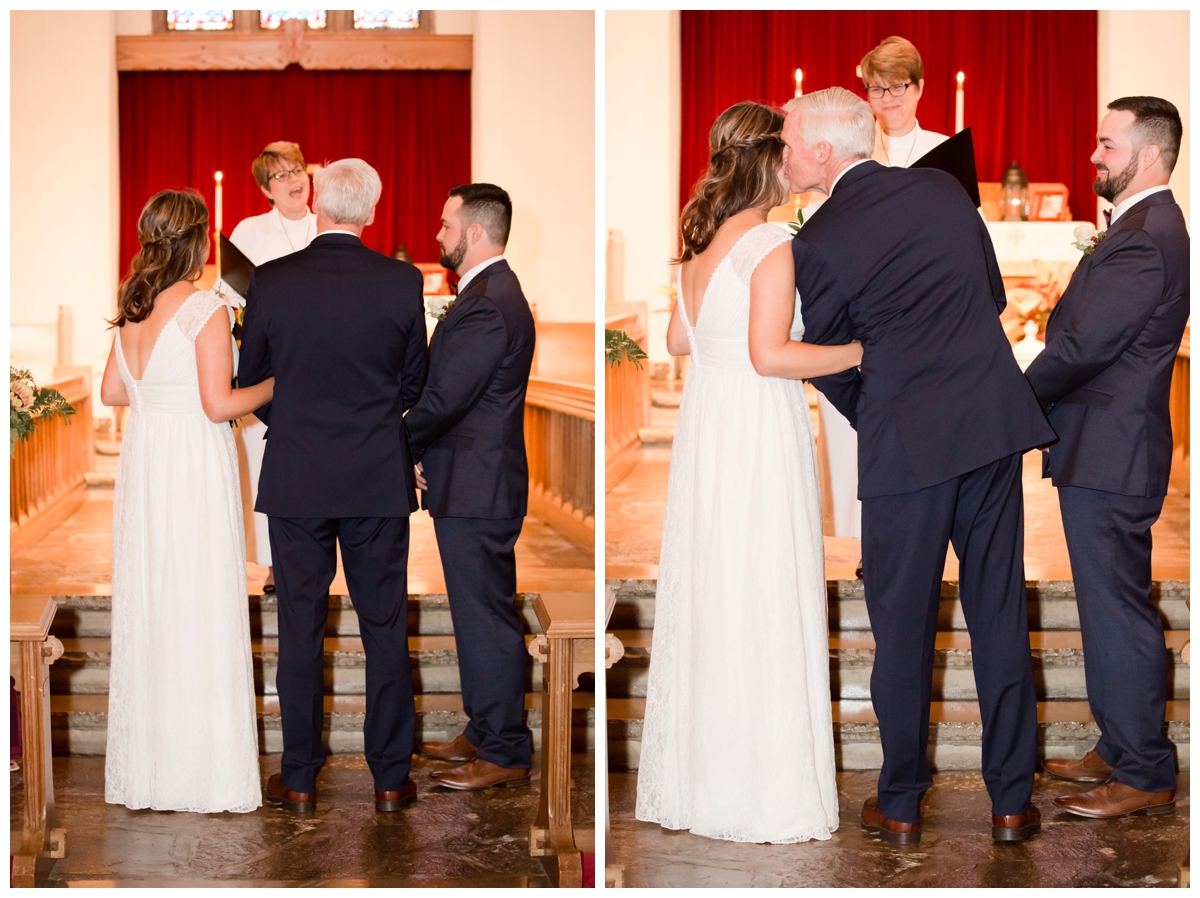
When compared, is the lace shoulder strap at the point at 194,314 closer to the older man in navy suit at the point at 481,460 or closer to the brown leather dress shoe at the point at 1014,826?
the older man in navy suit at the point at 481,460

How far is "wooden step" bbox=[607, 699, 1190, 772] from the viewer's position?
3.64 m

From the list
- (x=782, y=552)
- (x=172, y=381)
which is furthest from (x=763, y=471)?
(x=172, y=381)

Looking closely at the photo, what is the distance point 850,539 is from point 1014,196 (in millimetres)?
3317

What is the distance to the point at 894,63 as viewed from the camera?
160 inches

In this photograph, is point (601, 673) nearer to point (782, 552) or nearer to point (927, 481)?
point (782, 552)

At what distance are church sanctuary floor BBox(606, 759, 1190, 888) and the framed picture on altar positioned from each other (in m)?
5.32

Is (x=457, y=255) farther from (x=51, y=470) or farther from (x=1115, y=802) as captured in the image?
(x=51, y=470)

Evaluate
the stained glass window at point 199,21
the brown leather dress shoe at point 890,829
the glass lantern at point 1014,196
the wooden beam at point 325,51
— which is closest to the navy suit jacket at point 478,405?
the brown leather dress shoe at point 890,829

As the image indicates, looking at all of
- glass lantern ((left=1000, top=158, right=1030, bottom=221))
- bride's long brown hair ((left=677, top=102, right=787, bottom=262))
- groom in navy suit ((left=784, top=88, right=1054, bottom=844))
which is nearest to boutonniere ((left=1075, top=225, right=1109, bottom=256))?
groom in navy suit ((left=784, top=88, right=1054, bottom=844))

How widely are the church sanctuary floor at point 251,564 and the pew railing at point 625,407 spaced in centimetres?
52

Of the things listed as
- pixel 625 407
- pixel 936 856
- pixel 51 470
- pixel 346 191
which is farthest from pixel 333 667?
pixel 625 407

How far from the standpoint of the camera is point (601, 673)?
9.38ft

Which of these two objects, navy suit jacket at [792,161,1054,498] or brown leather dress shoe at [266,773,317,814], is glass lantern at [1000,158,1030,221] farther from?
brown leather dress shoe at [266,773,317,814]

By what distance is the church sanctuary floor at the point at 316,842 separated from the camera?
3.01m
